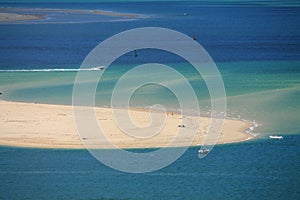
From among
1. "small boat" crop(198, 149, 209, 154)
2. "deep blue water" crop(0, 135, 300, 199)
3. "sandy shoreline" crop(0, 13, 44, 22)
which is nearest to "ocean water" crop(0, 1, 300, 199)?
"deep blue water" crop(0, 135, 300, 199)

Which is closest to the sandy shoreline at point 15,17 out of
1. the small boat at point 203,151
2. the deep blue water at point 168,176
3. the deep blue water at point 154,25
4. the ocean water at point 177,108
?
the deep blue water at point 154,25

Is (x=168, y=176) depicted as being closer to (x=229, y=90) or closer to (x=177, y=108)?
(x=177, y=108)

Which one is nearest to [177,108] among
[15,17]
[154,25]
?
[154,25]

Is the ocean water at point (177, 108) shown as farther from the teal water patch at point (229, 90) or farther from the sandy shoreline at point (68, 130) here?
the sandy shoreline at point (68, 130)

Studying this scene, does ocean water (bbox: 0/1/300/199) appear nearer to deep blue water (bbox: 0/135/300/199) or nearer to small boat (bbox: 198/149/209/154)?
deep blue water (bbox: 0/135/300/199)

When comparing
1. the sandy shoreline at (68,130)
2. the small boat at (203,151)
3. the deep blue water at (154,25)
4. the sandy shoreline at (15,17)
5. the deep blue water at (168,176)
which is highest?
the sandy shoreline at (15,17)

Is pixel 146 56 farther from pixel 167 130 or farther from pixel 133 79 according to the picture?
pixel 167 130
